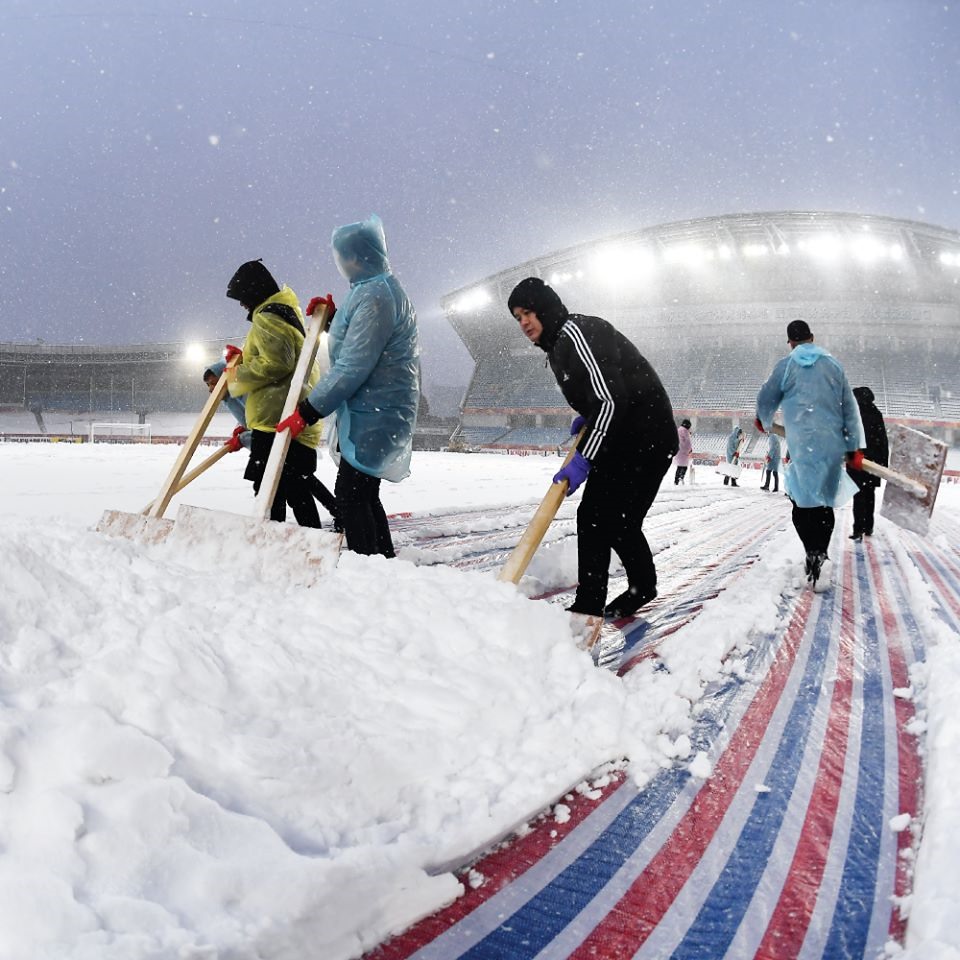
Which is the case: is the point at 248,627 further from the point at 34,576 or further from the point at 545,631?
the point at 545,631

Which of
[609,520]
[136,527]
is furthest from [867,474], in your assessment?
[136,527]

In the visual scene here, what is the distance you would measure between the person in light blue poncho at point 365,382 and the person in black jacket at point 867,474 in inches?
157

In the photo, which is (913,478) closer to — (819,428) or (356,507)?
(819,428)

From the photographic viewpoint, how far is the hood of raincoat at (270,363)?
318 centimetres

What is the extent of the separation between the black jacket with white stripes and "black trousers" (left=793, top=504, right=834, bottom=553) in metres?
1.23

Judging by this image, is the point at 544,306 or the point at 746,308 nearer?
the point at 544,306

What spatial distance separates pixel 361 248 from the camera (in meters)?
2.88

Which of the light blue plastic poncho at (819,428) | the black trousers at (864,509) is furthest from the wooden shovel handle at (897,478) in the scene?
the black trousers at (864,509)

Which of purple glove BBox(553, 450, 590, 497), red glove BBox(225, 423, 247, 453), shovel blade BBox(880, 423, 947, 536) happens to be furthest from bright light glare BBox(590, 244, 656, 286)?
purple glove BBox(553, 450, 590, 497)

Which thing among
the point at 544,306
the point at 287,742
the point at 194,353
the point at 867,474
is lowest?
the point at 287,742

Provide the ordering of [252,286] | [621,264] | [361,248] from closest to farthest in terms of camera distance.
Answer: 1. [361,248]
2. [252,286]
3. [621,264]

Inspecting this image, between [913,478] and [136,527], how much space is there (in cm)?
400

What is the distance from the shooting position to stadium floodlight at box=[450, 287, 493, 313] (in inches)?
1577

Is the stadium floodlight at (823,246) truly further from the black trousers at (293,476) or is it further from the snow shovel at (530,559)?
the snow shovel at (530,559)
